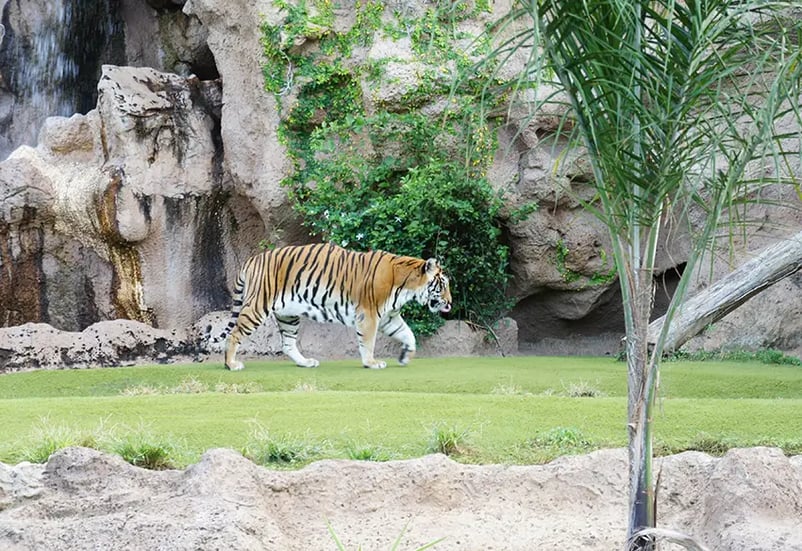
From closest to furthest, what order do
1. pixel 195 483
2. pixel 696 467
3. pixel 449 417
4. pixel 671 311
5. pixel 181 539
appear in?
pixel 671 311 → pixel 181 539 → pixel 195 483 → pixel 696 467 → pixel 449 417

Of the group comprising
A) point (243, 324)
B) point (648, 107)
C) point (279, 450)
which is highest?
point (648, 107)

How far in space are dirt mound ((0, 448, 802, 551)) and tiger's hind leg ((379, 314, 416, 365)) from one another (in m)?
5.29

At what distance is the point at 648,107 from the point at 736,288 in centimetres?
620

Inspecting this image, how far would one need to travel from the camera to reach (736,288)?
9508 mm

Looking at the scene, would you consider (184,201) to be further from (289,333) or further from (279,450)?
(279,450)

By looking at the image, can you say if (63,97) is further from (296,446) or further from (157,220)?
(296,446)

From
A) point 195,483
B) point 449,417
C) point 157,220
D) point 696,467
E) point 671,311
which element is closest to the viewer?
point 671,311

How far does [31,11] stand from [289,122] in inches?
184

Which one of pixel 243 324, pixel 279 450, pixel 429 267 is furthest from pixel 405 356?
pixel 279 450

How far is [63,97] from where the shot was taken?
15094 millimetres

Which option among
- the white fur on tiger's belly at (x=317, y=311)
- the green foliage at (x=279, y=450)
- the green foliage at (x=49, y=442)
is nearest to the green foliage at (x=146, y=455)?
the green foliage at (x=49, y=442)

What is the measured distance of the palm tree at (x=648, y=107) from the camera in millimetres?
3396

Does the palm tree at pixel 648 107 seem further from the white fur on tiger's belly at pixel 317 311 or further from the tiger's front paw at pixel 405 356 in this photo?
the white fur on tiger's belly at pixel 317 311

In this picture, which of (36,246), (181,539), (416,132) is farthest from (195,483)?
(36,246)
